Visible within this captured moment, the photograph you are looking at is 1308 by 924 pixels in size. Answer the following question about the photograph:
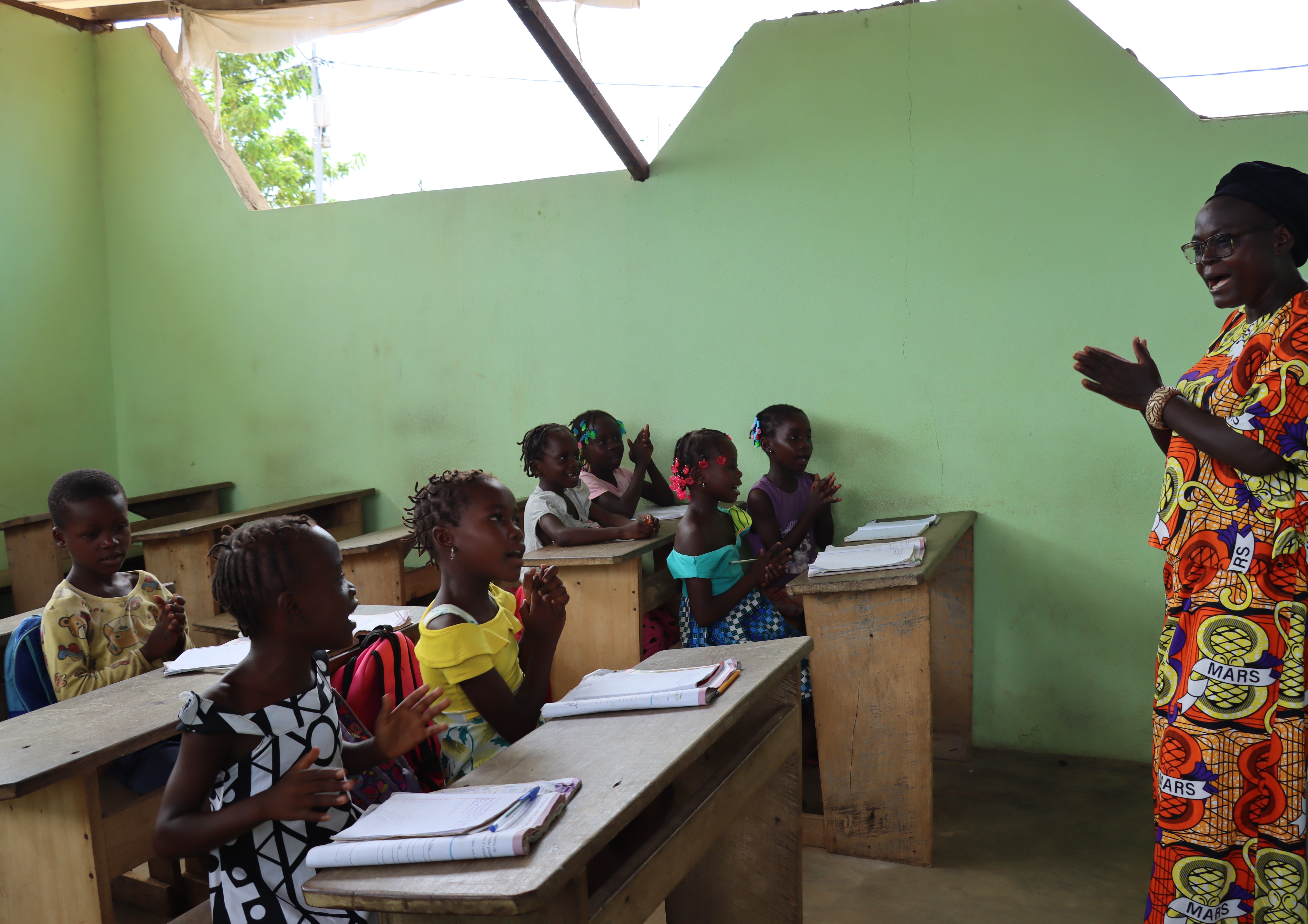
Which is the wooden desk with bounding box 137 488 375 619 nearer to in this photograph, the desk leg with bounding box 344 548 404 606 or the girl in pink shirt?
the desk leg with bounding box 344 548 404 606

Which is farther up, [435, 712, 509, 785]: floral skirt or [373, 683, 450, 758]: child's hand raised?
[373, 683, 450, 758]: child's hand raised

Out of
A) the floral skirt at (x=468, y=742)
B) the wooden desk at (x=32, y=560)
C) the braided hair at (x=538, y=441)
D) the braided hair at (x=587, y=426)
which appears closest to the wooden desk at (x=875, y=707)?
the floral skirt at (x=468, y=742)

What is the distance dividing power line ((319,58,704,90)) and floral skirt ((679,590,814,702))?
293 centimetres

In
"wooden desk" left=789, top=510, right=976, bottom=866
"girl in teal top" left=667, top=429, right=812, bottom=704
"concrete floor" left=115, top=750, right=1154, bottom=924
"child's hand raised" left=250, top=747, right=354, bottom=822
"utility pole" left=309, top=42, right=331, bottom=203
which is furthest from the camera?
"utility pole" left=309, top=42, right=331, bottom=203

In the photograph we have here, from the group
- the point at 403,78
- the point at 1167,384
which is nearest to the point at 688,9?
the point at 1167,384

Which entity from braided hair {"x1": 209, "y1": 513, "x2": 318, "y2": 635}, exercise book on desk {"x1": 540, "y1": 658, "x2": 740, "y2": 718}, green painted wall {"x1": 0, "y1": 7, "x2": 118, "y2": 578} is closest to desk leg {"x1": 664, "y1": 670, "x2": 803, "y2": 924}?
exercise book on desk {"x1": 540, "y1": 658, "x2": 740, "y2": 718}

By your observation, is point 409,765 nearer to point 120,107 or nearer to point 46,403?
point 46,403

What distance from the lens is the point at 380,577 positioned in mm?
3754

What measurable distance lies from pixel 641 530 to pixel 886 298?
52.5 inches

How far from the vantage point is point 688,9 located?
3508 mm

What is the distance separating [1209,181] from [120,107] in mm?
5124

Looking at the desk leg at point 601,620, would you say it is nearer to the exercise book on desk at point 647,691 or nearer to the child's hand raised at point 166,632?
the child's hand raised at point 166,632

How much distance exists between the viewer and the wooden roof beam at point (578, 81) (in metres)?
3.37

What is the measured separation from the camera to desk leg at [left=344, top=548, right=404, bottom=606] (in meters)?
3.74
